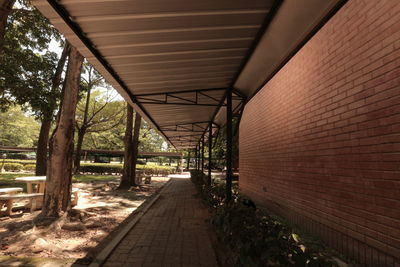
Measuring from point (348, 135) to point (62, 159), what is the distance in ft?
19.8

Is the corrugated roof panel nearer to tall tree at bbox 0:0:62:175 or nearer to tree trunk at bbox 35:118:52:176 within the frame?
tall tree at bbox 0:0:62:175

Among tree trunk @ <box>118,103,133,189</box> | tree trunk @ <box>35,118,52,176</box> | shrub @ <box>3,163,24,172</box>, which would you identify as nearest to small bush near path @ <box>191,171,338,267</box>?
tree trunk @ <box>118,103,133,189</box>

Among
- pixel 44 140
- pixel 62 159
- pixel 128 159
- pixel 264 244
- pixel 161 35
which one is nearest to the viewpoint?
pixel 264 244

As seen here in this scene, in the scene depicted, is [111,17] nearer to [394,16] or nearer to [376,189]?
[394,16]

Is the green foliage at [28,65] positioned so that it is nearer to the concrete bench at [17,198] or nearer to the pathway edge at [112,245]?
the concrete bench at [17,198]

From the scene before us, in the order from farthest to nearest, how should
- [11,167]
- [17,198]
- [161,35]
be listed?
[11,167]
[17,198]
[161,35]

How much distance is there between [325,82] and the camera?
4699 mm

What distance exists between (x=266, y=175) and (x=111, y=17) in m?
6.19

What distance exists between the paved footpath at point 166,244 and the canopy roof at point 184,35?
10.4ft

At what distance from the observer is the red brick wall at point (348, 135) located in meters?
3.13

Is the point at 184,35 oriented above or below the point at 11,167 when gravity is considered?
above

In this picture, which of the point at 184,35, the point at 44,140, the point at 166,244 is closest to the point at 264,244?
the point at 166,244

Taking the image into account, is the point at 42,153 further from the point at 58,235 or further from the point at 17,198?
the point at 58,235

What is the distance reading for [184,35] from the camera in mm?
3928
